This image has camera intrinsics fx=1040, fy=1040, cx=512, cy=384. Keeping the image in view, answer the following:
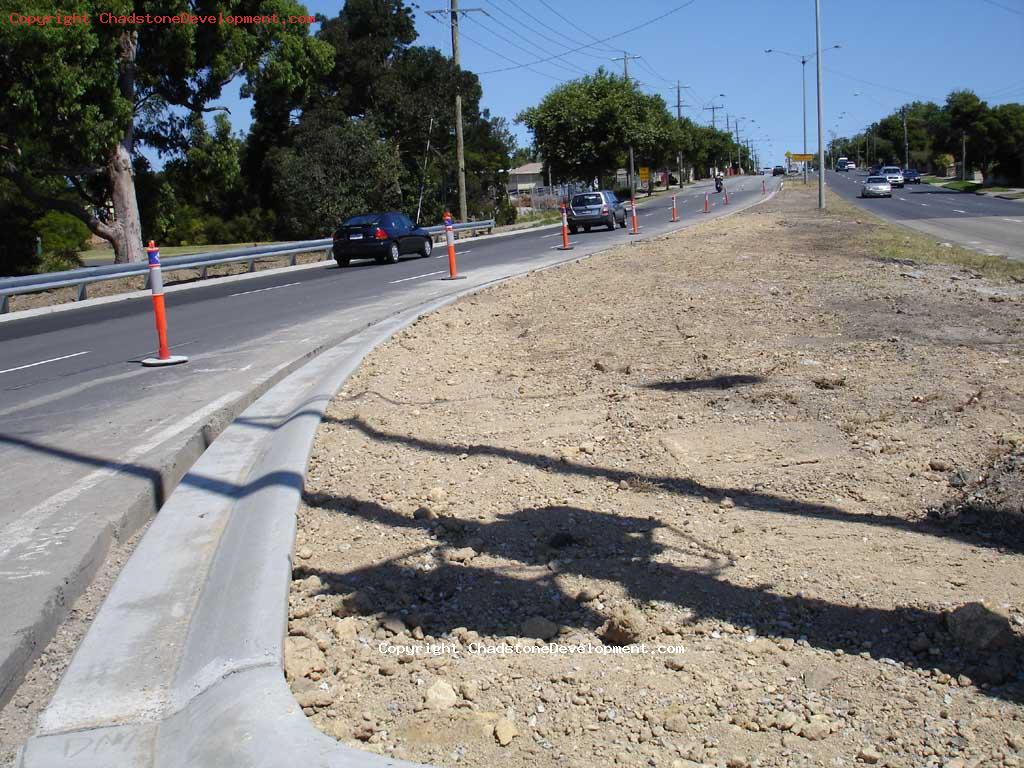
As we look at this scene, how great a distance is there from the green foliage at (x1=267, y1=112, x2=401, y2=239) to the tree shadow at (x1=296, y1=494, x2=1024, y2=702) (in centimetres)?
4693

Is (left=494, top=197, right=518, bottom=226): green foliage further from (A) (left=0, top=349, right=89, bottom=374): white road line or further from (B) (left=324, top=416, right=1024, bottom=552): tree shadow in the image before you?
(B) (left=324, top=416, right=1024, bottom=552): tree shadow

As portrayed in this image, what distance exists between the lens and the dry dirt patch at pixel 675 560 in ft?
10.7

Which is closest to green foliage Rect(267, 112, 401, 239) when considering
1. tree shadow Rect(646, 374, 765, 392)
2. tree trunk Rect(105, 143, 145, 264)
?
tree trunk Rect(105, 143, 145, 264)

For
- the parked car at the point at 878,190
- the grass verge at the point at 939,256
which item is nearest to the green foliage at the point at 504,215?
the parked car at the point at 878,190

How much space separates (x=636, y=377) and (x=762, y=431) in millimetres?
2136

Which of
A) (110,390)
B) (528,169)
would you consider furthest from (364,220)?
(528,169)

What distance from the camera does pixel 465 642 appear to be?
392cm

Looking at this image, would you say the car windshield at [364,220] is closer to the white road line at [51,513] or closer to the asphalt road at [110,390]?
the asphalt road at [110,390]

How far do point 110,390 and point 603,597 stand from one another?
733 cm

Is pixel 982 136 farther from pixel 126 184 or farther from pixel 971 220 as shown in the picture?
pixel 126 184

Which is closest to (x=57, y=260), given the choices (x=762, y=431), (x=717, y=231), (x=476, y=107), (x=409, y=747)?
(x=717, y=231)

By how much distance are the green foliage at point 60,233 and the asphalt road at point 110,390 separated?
18.5 m

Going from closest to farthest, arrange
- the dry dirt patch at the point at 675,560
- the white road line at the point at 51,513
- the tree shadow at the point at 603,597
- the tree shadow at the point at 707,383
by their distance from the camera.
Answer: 1. the dry dirt patch at the point at 675,560
2. the tree shadow at the point at 603,597
3. the white road line at the point at 51,513
4. the tree shadow at the point at 707,383

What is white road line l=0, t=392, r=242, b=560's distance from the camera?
5280 mm
